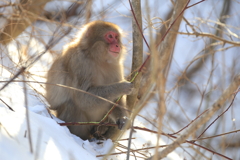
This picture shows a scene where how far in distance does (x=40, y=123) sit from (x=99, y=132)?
1302mm

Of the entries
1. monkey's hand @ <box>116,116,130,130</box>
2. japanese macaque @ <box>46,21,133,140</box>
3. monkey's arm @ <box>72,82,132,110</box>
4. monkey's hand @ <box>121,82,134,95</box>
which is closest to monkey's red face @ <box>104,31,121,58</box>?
japanese macaque @ <box>46,21,133,140</box>

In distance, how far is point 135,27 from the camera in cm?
396

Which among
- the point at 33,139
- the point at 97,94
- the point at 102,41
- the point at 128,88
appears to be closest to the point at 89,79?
the point at 97,94

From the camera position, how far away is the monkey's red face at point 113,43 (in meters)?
Result: 4.48

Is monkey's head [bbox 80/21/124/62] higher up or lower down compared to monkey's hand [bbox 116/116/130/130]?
higher up

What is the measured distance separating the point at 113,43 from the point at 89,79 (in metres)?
0.62

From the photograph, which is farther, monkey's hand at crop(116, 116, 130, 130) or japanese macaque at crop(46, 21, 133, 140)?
japanese macaque at crop(46, 21, 133, 140)

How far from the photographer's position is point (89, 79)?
4.44 meters

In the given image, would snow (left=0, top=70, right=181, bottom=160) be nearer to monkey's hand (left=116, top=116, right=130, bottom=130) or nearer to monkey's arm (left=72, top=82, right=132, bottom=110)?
monkey's hand (left=116, top=116, right=130, bottom=130)

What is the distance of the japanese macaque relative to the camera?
14.3ft

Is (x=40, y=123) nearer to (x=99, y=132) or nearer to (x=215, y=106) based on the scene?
(x=99, y=132)

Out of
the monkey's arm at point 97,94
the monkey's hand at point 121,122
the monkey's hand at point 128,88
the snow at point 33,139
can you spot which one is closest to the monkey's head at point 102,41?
the monkey's arm at point 97,94

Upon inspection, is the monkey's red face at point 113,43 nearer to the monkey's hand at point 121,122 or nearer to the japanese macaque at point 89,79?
the japanese macaque at point 89,79

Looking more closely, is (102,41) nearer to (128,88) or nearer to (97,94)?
(97,94)
